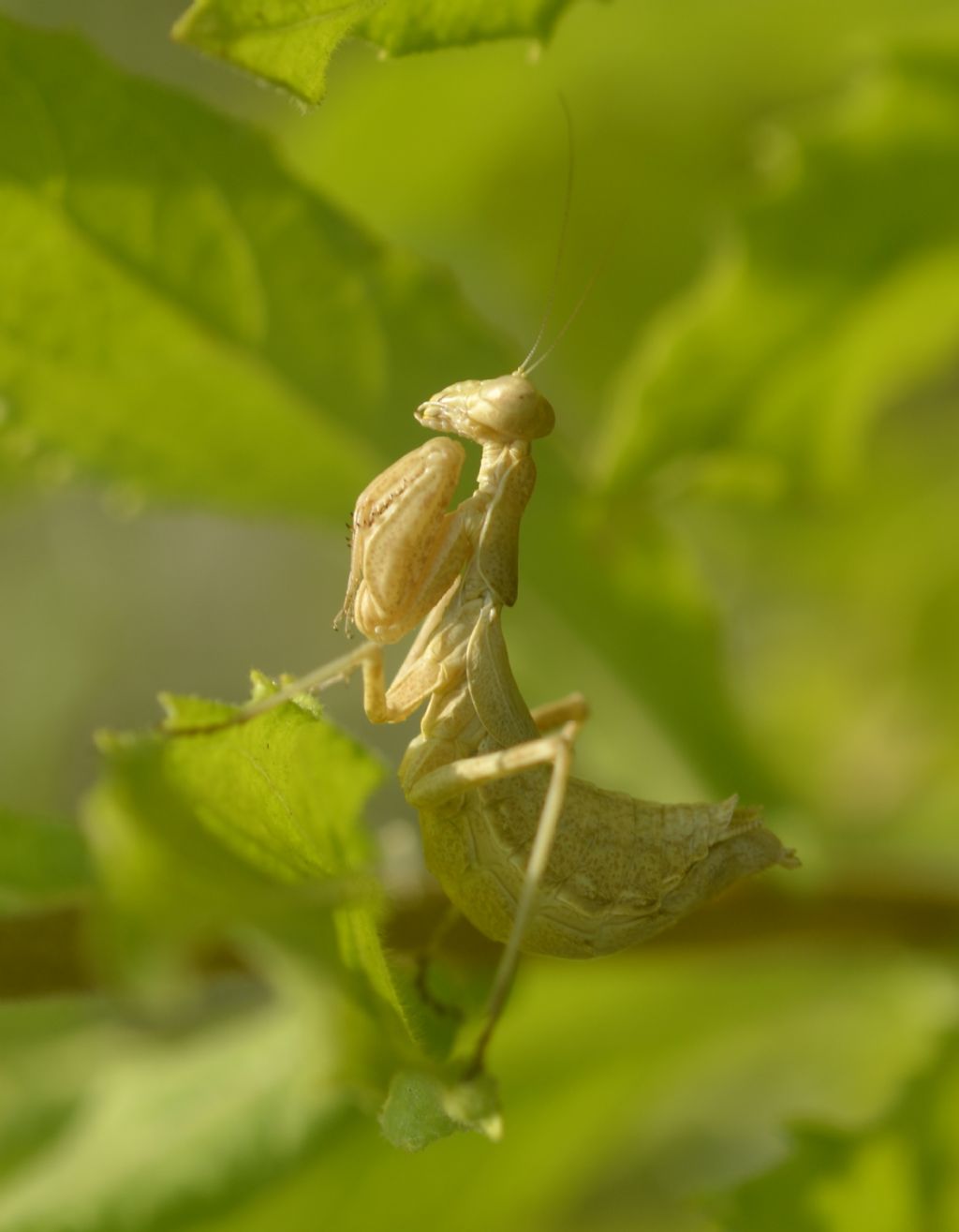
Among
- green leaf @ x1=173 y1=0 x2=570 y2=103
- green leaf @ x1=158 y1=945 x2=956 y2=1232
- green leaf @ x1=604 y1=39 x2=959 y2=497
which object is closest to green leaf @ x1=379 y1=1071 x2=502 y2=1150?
green leaf @ x1=158 y1=945 x2=956 y2=1232

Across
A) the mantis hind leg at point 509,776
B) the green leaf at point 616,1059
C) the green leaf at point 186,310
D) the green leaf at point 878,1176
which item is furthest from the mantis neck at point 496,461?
the green leaf at point 878,1176

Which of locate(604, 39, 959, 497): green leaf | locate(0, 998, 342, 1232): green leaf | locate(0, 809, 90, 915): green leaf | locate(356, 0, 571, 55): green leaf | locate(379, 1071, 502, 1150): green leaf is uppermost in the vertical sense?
locate(356, 0, 571, 55): green leaf

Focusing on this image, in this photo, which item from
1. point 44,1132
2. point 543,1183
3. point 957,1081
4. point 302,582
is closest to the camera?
point 957,1081

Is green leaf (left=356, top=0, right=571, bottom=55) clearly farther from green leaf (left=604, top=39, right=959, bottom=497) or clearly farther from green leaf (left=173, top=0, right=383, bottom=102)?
green leaf (left=604, top=39, right=959, bottom=497)

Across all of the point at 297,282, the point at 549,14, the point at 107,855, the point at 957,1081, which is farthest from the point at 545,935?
the point at 549,14

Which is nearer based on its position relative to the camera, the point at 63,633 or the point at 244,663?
the point at 63,633

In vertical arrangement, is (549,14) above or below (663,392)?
above

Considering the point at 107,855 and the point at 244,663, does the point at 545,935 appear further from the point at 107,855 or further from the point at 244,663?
the point at 244,663
